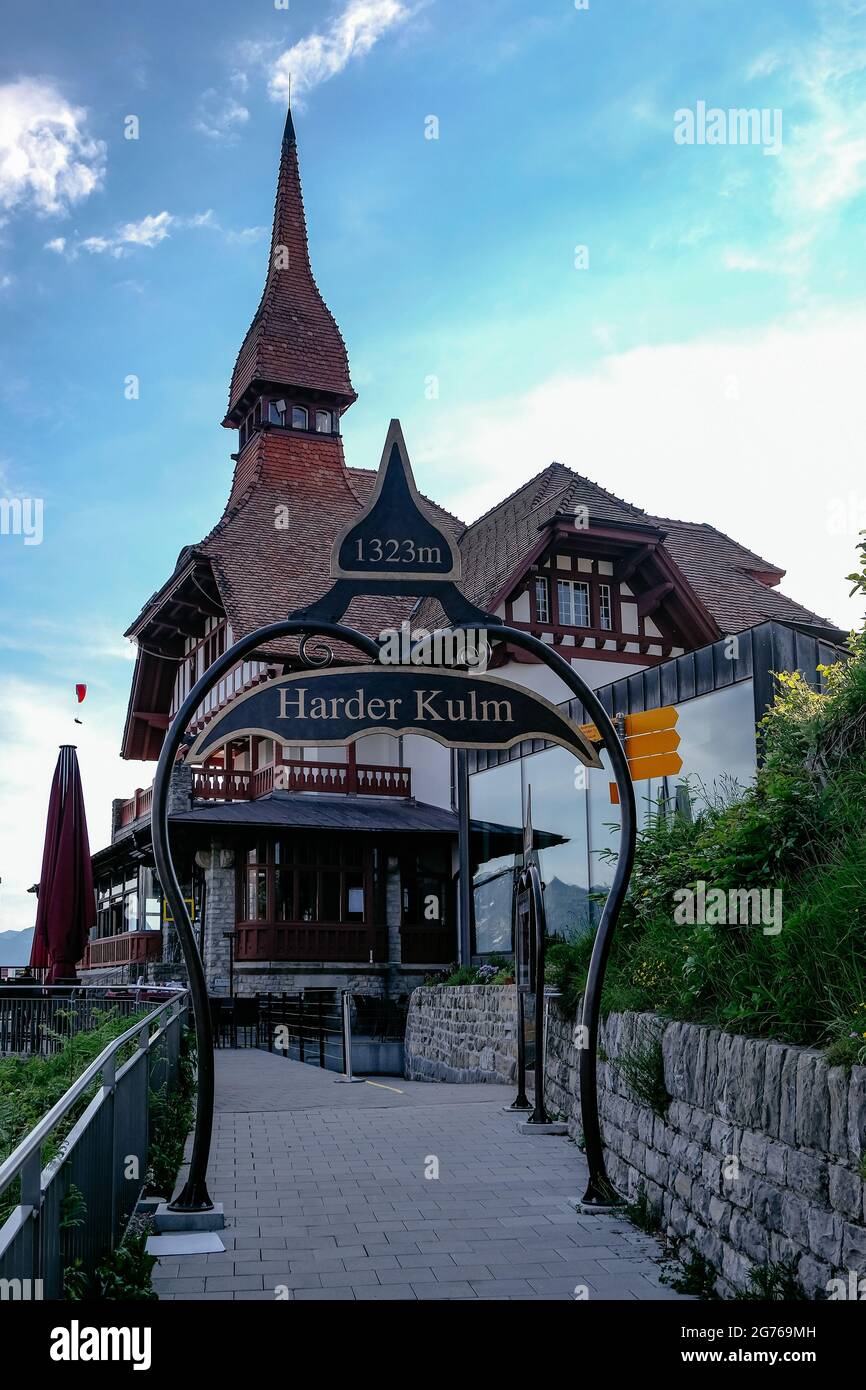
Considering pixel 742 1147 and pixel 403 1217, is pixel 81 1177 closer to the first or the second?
pixel 742 1147

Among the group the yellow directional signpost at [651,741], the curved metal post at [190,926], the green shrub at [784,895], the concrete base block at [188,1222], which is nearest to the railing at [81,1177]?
the concrete base block at [188,1222]

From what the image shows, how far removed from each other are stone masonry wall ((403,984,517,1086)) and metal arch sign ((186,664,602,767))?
306 inches

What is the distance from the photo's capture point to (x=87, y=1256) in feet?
16.9

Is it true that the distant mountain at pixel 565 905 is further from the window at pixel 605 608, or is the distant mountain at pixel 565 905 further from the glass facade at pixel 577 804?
the window at pixel 605 608

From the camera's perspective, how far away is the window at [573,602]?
27.8m

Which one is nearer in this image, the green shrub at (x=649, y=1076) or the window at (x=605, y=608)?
the green shrub at (x=649, y=1076)

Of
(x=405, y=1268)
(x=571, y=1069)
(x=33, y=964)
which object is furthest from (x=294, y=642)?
(x=405, y=1268)

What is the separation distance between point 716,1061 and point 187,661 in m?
30.5

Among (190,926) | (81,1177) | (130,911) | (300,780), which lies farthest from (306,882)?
(81,1177)

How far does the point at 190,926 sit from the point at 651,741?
972cm

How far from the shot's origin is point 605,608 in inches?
1120

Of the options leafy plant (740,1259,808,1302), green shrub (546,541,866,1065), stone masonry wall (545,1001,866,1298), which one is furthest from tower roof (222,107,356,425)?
leafy plant (740,1259,808,1302)

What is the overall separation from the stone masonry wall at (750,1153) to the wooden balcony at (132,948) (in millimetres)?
23031

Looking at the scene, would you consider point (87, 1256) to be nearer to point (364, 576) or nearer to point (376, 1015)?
point (364, 576)
